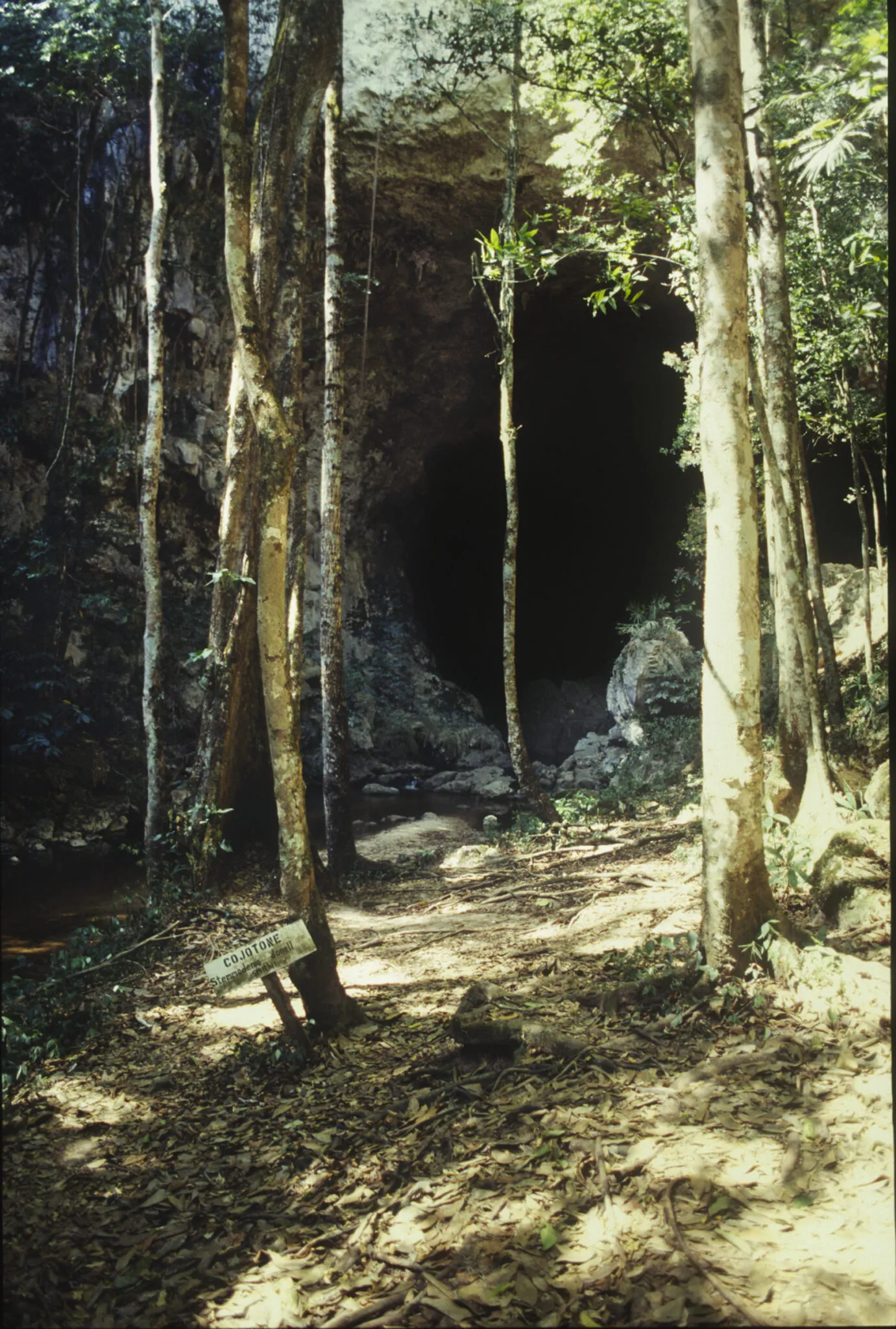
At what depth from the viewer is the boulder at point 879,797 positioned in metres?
4.63

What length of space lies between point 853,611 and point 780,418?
4.99 metres

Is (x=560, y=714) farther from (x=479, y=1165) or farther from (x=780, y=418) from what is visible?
(x=479, y=1165)

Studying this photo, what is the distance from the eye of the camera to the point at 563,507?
2303cm

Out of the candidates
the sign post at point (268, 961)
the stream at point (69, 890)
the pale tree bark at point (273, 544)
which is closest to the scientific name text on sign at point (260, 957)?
the sign post at point (268, 961)

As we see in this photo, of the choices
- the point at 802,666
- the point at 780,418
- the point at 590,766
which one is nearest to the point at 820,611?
the point at 802,666

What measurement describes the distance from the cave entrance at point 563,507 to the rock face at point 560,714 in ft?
1.73

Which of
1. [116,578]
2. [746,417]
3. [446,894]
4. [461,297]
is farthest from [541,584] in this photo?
[746,417]

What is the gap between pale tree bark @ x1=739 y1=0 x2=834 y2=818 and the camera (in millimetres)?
5641

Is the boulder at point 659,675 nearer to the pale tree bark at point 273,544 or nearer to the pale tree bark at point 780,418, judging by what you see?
the pale tree bark at point 780,418

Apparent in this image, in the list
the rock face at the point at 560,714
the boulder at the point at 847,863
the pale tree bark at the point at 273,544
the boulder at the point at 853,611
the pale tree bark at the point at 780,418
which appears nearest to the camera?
the pale tree bark at the point at 273,544

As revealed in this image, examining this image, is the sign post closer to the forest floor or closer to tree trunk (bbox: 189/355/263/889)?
the forest floor

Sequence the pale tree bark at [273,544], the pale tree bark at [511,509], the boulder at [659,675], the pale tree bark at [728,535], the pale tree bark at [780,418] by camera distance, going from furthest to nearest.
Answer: the boulder at [659,675], the pale tree bark at [511,509], the pale tree bark at [780,418], the pale tree bark at [273,544], the pale tree bark at [728,535]

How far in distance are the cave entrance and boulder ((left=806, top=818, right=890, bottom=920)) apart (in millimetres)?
15012

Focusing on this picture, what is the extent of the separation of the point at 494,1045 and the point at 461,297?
1658 centimetres
